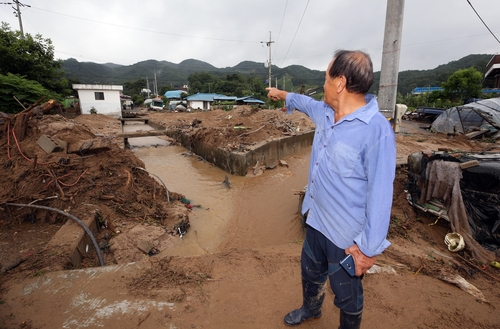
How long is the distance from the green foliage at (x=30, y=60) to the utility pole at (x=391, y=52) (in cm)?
2097

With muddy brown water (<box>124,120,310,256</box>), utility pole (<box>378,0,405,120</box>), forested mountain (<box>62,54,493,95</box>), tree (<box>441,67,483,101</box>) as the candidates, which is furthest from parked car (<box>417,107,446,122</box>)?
utility pole (<box>378,0,405,120</box>)

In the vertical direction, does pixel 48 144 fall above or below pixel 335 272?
above

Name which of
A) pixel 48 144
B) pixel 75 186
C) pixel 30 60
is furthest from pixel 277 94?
pixel 30 60

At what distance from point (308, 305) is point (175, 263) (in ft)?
5.50

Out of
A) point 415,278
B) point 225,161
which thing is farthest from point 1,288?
point 225,161

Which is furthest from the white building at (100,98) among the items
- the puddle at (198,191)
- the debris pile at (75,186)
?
the debris pile at (75,186)

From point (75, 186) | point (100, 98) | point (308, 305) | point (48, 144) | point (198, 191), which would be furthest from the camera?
point (100, 98)

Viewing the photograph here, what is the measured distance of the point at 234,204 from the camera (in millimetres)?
7340

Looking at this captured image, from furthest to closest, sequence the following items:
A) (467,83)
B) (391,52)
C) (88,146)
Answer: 1. (467,83)
2. (88,146)
3. (391,52)

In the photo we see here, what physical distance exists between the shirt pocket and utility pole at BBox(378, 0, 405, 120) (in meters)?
3.27

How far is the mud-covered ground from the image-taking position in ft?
7.18

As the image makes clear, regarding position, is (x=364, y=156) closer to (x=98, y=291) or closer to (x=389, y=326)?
(x=389, y=326)

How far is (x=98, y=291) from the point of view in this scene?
7.78 ft

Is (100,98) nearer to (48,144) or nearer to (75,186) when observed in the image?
(48,144)
